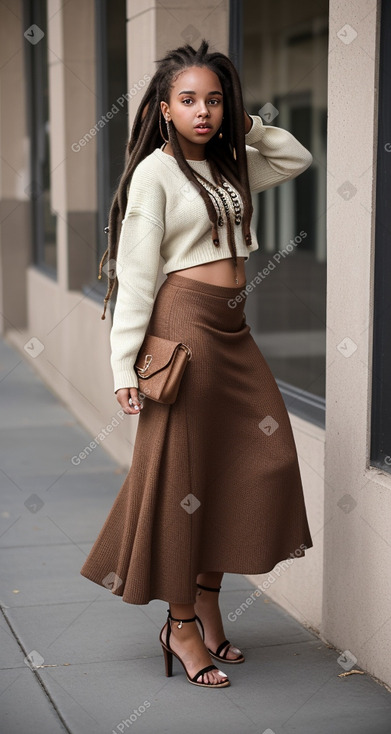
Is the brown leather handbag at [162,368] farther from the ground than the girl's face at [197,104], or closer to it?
closer to it

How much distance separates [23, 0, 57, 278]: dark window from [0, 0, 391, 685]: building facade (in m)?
0.03

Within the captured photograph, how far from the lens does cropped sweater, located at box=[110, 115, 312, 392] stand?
3.49m

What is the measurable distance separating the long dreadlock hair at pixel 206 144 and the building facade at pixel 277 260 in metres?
0.41

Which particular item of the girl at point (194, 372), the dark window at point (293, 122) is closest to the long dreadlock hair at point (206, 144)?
the girl at point (194, 372)

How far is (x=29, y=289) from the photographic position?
1154cm

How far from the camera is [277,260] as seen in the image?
28.0ft

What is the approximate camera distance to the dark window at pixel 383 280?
3.64 m

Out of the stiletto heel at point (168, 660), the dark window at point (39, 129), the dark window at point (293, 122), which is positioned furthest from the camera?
the dark window at point (293, 122)

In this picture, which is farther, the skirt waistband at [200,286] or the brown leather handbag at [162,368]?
the skirt waistband at [200,286]

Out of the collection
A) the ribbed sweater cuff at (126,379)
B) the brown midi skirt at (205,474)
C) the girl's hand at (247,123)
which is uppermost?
the girl's hand at (247,123)

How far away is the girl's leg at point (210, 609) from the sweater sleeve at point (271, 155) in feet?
4.45

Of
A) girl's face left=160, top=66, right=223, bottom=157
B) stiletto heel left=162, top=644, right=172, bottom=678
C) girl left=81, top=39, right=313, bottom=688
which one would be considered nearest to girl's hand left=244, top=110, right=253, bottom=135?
girl left=81, top=39, right=313, bottom=688

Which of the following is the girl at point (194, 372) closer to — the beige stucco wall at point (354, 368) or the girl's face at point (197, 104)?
the girl's face at point (197, 104)

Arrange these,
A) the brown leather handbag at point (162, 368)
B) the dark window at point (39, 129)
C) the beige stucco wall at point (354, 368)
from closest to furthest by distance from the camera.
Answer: the brown leather handbag at point (162, 368), the beige stucco wall at point (354, 368), the dark window at point (39, 129)
